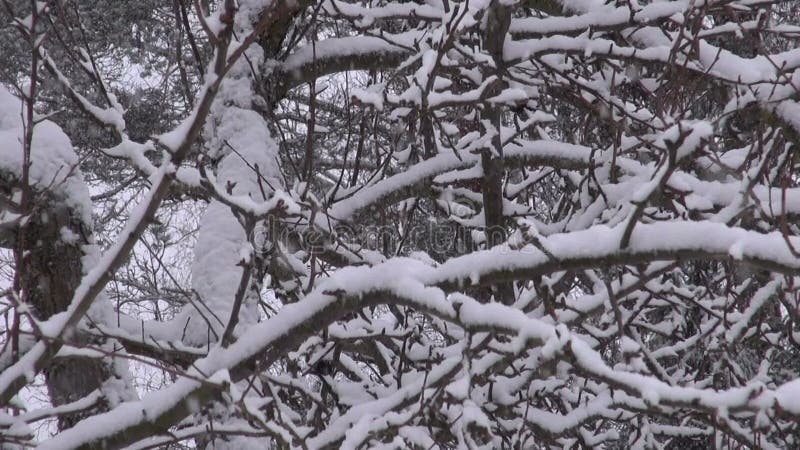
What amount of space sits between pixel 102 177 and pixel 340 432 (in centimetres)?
612

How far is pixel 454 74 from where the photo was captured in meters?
3.83

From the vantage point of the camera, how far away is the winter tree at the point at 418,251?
5.67 ft

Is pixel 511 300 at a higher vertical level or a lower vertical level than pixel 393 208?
lower

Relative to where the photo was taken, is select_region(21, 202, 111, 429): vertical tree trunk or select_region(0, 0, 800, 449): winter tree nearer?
select_region(0, 0, 800, 449): winter tree

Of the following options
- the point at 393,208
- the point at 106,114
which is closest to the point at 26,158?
the point at 106,114

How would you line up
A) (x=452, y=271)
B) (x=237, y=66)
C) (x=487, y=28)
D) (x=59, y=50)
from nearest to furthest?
1. (x=452, y=271)
2. (x=487, y=28)
3. (x=237, y=66)
4. (x=59, y=50)

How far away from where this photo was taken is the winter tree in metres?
1.73

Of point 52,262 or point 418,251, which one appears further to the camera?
point 418,251

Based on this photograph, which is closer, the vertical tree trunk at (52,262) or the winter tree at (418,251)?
the winter tree at (418,251)

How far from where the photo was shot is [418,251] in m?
3.73

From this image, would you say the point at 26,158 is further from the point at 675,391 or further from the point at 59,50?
the point at 59,50

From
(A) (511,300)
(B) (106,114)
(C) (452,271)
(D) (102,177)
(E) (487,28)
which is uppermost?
(D) (102,177)

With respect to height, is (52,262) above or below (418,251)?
below

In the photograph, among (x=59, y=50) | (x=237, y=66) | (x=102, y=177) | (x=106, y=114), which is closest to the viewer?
(x=106, y=114)
